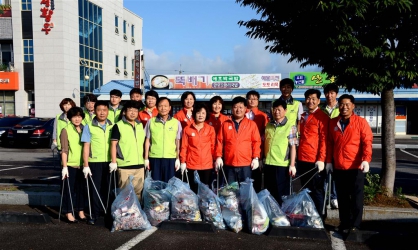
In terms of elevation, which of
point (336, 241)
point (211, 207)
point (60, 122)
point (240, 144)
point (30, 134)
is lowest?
point (336, 241)

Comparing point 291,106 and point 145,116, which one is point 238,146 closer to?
point 291,106

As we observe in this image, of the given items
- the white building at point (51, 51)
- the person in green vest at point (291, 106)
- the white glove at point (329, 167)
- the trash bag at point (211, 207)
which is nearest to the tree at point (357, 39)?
the person in green vest at point (291, 106)

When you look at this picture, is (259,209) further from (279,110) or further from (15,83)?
(15,83)

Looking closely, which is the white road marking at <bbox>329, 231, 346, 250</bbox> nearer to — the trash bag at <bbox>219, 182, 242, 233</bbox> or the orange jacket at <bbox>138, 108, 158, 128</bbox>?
the trash bag at <bbox>219, 182, 242, 233</bbox>

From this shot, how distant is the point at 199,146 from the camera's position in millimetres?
5590

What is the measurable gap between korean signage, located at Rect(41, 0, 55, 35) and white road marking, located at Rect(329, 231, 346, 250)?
29.0 m

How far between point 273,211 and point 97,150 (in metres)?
2.66

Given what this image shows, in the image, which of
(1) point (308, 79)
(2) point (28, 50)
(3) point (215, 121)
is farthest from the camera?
(2) point (28, 50)

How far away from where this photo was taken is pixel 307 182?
527 cm

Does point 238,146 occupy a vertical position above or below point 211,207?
above

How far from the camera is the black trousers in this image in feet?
15.8

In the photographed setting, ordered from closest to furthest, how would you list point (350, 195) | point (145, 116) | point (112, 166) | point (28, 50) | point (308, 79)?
1. point (350, 195)
2. point (112, 166)
3. point (145, 116)
4. point (308, 79)
5. point (28, 50)

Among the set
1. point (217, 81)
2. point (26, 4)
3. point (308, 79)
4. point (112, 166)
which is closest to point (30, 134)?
point (217, 81)

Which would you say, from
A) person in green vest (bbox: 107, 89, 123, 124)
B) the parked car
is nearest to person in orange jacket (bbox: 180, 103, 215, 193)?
person in green vest (bbox: 107, 89, 123, 124)
